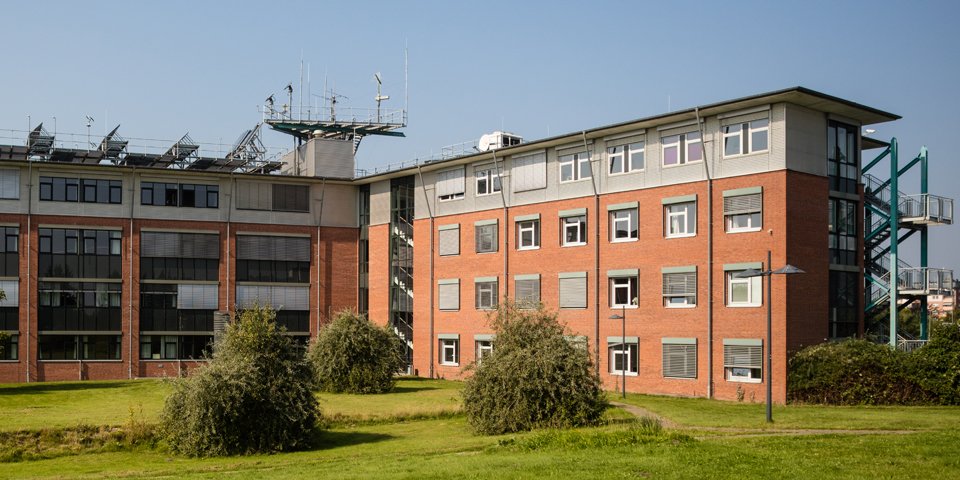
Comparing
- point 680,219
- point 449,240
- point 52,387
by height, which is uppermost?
point 680,219

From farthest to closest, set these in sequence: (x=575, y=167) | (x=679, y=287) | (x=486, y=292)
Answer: (x=486, y=292) → (x=575, y=167) → (x=679, y=287)

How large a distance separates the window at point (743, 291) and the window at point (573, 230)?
29.8 ft

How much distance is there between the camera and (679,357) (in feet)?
143

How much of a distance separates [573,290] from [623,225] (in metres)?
4.47

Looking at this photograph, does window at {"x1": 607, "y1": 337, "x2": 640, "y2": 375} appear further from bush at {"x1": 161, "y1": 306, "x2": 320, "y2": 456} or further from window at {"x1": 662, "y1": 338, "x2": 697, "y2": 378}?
bush at {"x1": 161, "y1": 306, "x2": 320, "y2": 456}

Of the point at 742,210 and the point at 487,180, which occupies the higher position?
the point at 487,180

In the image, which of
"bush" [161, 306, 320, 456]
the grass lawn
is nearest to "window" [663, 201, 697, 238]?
the grass lawn

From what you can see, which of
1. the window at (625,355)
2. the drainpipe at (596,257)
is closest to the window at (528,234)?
the drainpipe at (596,257)

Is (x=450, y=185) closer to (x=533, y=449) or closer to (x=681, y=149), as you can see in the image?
(x=681, y=149)

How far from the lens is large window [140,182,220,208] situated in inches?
2322

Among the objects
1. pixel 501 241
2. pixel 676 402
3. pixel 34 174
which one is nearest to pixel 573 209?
pixel 501 241

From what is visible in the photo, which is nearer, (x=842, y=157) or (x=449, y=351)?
(x=842, y=157)

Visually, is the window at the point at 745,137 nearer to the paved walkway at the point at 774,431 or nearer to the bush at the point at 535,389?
the bush at the point at 535,389

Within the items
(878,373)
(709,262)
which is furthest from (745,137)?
(878,373)
